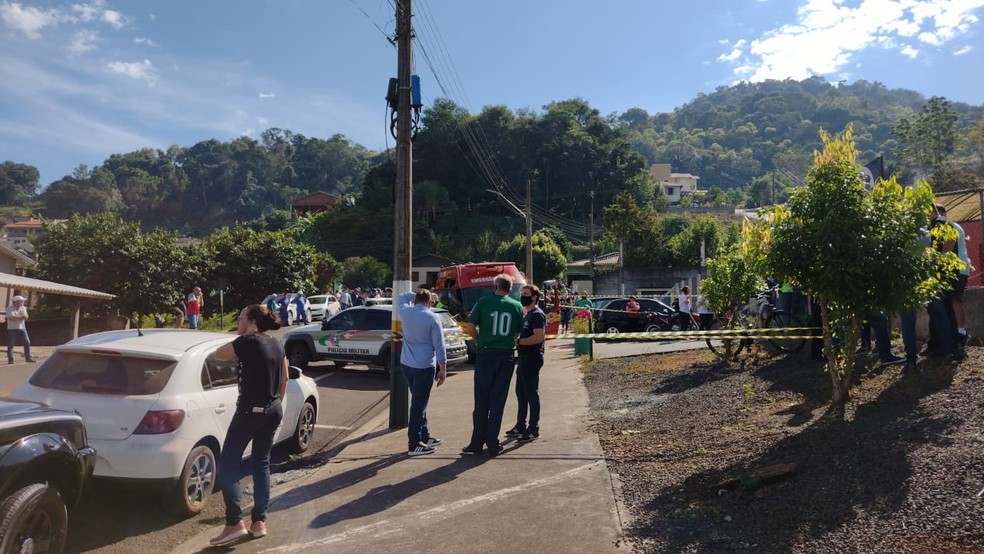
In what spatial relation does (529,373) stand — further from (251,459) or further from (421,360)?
(251,459)

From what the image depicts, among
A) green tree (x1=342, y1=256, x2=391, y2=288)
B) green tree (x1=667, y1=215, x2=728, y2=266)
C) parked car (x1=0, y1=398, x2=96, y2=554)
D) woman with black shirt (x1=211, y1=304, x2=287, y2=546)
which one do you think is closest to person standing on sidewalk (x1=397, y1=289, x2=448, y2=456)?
woman with black shirt (x1=211, y1=304, x2=287, y2=546)

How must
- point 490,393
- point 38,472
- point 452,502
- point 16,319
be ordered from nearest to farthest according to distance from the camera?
point 38,472 < point 452,502 < point 490,393 < point 16,319

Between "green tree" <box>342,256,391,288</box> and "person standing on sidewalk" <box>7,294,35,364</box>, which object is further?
"green tree" <box>342,256,391,288</box>

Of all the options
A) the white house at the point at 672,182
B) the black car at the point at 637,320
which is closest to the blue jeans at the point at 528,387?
the black car at the point at 637,320

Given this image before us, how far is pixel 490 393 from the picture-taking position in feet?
24.2

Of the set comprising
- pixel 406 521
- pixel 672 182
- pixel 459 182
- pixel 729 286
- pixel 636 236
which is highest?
pixel 672 182

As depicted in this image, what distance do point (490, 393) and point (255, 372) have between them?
2.80 m

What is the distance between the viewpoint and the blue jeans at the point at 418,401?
7.52 m

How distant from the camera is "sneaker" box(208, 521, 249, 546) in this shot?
4.97 metres

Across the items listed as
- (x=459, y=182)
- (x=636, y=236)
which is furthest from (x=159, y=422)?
(x=459, y=182)

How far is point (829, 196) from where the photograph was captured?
6.54 m

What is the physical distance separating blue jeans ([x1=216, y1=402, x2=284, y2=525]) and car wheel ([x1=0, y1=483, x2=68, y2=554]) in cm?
106

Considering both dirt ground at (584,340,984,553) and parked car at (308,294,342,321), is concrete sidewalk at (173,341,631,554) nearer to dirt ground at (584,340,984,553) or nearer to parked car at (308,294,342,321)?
dirt ground at (584,340,984,553)

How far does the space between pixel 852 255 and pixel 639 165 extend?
253 ft
